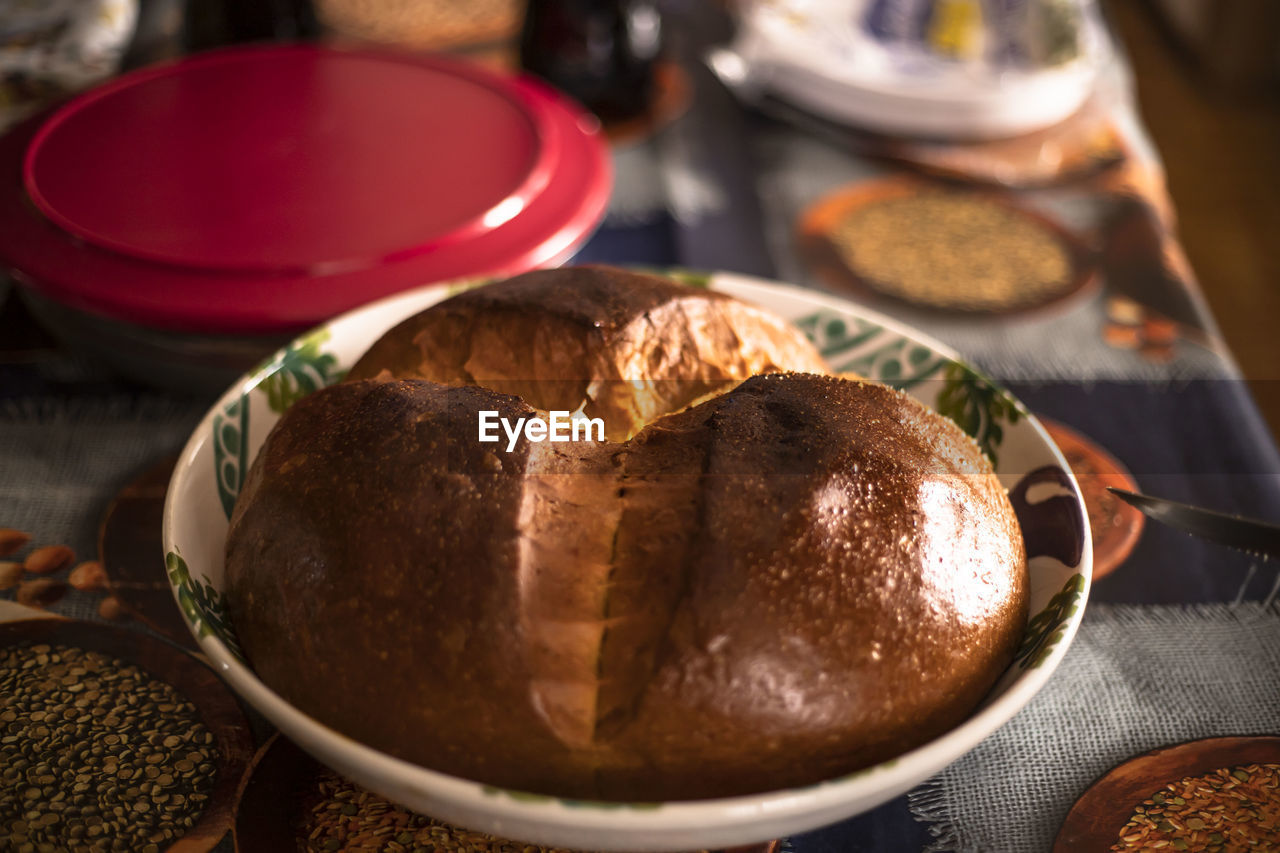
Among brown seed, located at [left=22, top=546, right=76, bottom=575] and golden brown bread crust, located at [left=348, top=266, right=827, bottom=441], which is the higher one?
golden brown bread crust, located at [left=348, top=266, right=827, bottom=441]

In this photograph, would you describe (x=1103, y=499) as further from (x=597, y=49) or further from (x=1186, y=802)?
(x=597, y=49)

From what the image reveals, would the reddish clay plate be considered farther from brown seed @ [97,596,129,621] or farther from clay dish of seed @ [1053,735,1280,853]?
brown seed @ [97,596,129,621]

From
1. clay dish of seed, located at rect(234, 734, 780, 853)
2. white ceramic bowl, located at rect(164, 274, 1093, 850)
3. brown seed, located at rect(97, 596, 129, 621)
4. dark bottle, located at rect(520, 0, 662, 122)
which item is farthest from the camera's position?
dark bottle, located at rect(520, 0, 662, 122)

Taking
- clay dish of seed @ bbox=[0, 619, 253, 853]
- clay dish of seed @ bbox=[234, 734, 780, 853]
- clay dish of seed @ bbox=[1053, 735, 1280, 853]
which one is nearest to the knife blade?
clay dish of seed @ bbox=[1053, 735, 1280, 853]

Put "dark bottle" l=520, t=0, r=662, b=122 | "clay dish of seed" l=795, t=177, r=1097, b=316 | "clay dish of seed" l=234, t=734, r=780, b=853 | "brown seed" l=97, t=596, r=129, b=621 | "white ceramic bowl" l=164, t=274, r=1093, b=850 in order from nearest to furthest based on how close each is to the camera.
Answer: "white ceramic bowl" l=164, t=274, r=1093, b=850, "clay dish of seed" l=234, t=734, r=780, b=853, "brown seed" l=97, t=596, r=129, b=621, "clay dish of seed" l=795, t=177, r=1097, b=316, "dark bottle" l=520, t=0, r=662, b=122

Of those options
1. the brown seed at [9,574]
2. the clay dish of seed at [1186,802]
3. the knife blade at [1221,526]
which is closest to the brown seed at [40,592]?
the brown seed at [9,574]

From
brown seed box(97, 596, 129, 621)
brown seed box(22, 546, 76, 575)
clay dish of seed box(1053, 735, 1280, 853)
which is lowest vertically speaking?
brown seed box(22, 546, 76, 575)

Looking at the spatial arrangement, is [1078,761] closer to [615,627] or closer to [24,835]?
[615,627]

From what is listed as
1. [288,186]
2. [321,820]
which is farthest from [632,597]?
[288,186]

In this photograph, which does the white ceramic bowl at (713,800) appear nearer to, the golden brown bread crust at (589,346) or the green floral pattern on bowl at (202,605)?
the green floral pattern on bowl at (202,605)
